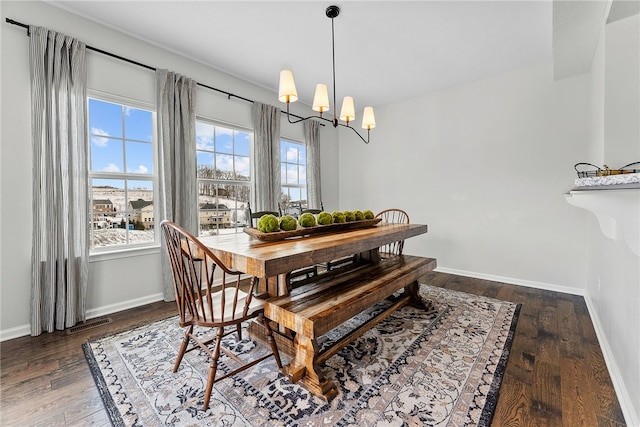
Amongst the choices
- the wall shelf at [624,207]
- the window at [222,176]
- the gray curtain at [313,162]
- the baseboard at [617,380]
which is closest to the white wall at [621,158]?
the baseboard at [617,380]

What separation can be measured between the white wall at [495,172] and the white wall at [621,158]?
129cm

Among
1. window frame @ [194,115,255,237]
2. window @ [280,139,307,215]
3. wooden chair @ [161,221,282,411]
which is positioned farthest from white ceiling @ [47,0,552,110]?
wooden chair @ [161,221,282,411]

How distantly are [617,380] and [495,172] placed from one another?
267 cm

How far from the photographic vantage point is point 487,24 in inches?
104

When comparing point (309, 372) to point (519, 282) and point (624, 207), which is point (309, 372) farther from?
point (519, 282)

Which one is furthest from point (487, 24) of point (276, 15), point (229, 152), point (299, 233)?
point (229, 152)

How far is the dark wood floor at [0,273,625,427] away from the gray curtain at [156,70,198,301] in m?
1.03

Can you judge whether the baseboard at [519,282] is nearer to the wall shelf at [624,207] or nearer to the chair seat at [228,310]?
the wall shelf at [624,207]

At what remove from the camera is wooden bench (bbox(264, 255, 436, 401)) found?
148 cm

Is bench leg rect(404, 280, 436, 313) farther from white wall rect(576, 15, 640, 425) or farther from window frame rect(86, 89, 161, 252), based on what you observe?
window frame rect(86, 89, 161, 252)

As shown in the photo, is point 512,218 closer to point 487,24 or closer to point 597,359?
point 597,359

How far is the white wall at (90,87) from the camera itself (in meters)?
2.19

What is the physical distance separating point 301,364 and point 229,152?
2993 mm

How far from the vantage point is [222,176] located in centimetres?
372
